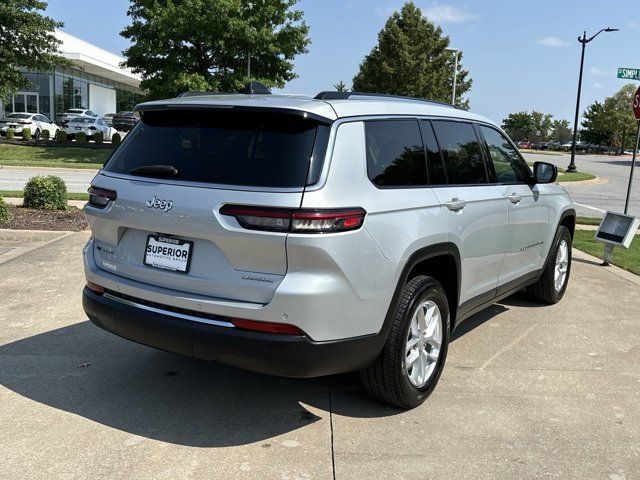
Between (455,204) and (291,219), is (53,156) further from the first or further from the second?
(291,219)

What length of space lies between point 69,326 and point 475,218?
3430 mm

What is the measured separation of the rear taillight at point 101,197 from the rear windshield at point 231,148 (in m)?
0.16

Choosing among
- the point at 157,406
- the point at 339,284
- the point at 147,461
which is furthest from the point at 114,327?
the point at 339,284

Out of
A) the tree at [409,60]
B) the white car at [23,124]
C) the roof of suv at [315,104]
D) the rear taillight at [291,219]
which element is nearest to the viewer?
the rear taillight at [291,219]

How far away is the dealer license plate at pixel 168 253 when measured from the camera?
10.6 ft

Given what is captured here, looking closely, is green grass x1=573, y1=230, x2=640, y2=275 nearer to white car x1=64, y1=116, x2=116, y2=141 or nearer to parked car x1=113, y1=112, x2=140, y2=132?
white car x1=64, y1=116, x2=116, y2=141

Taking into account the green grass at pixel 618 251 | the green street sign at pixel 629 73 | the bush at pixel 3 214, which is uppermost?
the green street sign at pixel 629 73

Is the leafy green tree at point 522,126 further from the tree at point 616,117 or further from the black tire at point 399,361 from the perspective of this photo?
the black tire at point 399,361

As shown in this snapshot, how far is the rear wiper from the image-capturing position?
335cm

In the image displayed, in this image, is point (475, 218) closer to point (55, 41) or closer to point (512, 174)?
point (512, 174)

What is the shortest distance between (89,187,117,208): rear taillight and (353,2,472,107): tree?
34.0m

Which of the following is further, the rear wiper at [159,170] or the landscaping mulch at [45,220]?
the landscaping mulch at [45,220]

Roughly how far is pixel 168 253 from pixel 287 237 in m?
0.78

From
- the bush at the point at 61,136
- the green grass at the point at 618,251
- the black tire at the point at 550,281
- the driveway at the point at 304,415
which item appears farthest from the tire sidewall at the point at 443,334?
the bush at the point at 61,136
